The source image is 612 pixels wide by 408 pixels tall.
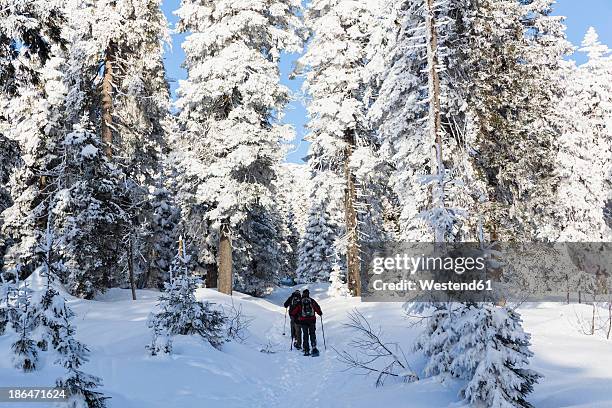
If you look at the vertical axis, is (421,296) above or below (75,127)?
below

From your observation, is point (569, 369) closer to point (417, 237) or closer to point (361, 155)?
point (417, 237)

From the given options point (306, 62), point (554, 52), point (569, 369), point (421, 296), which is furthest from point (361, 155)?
point (569, 369)

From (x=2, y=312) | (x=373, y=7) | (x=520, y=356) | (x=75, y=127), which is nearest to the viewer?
(x=520, y=356)

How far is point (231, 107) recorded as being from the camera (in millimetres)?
19656

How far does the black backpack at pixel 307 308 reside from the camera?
12.4 meters

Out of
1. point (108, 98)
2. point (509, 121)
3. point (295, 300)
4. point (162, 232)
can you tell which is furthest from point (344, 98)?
point (162, 232)

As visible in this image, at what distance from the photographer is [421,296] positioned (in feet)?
31.4

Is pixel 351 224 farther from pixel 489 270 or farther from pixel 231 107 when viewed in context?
pixel 489 270

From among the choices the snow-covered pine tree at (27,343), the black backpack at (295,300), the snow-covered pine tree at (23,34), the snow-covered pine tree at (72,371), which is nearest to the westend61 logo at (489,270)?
the black backpack at (295,300)

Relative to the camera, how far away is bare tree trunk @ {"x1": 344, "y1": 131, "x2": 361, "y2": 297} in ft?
71.1

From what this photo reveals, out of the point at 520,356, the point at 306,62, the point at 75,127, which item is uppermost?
the point at 306,62

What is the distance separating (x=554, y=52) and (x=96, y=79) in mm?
17176

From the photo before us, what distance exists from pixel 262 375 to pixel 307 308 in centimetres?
340

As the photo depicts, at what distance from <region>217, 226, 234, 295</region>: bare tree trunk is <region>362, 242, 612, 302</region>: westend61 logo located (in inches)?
254
